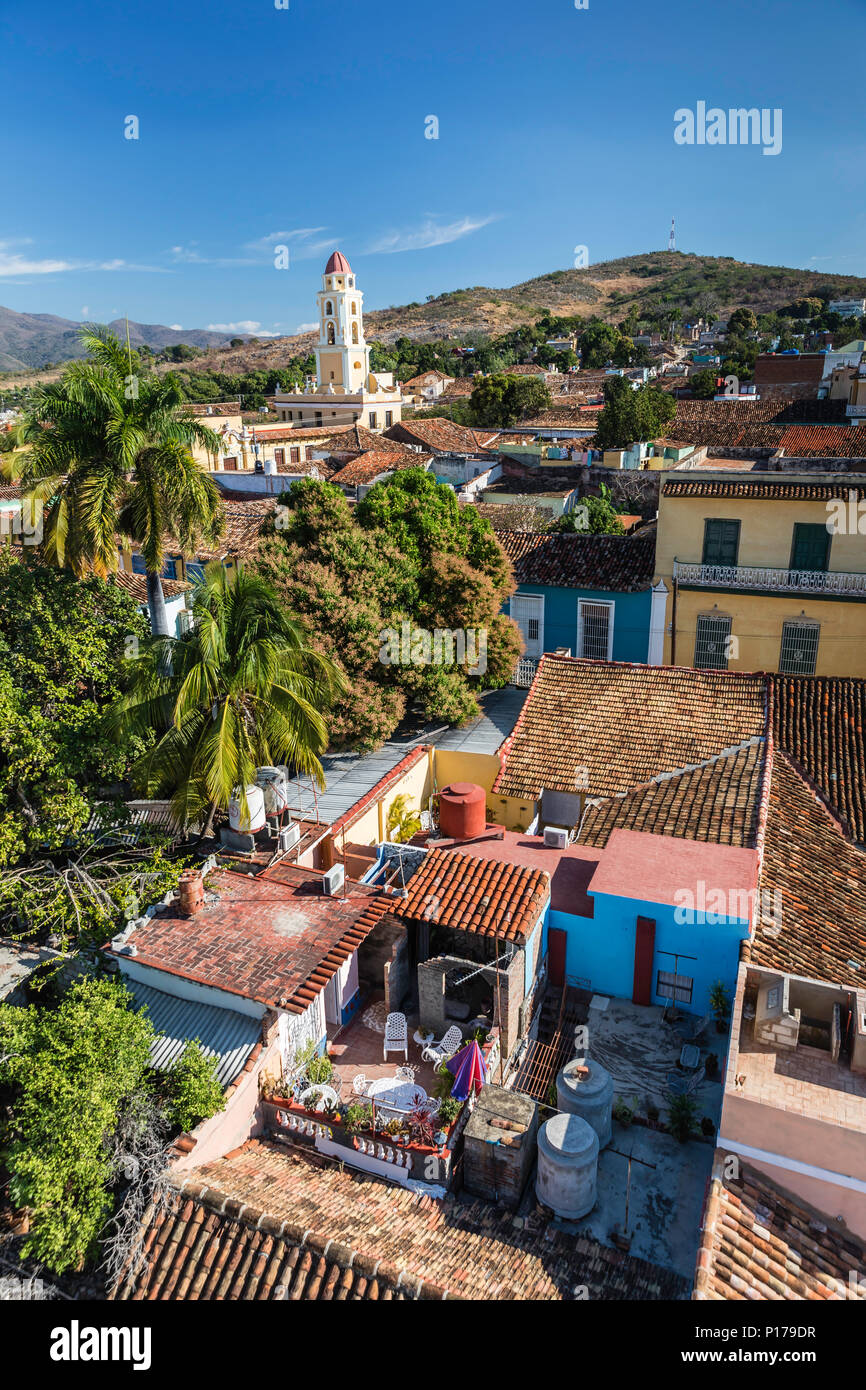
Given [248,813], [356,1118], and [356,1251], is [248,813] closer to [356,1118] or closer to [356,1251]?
[356,1118]

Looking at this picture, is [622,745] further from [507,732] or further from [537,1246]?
[537,1246]

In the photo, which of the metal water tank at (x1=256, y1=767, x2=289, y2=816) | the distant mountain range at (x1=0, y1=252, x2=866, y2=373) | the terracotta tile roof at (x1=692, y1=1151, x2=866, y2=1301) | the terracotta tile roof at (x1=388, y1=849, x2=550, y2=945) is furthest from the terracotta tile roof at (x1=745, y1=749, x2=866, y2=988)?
the distant mountain range at (x1=0, y1=252, x2=866, y2=373)

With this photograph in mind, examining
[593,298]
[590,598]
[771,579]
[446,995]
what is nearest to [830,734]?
[771,579]

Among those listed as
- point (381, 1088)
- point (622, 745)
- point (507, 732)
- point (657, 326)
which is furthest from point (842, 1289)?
point (657, 326)

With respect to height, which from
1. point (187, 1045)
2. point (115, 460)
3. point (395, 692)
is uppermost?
point (115, 460)

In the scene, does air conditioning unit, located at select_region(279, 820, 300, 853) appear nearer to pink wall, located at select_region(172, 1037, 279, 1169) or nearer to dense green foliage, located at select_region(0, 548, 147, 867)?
dense green foliage, located at select_region(0, 548, 147, 867)

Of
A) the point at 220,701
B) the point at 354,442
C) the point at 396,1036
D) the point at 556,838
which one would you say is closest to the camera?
the point at 396,1036

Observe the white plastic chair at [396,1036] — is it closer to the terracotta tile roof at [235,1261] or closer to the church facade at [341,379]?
the terracotta tile roof at [235,1261]
